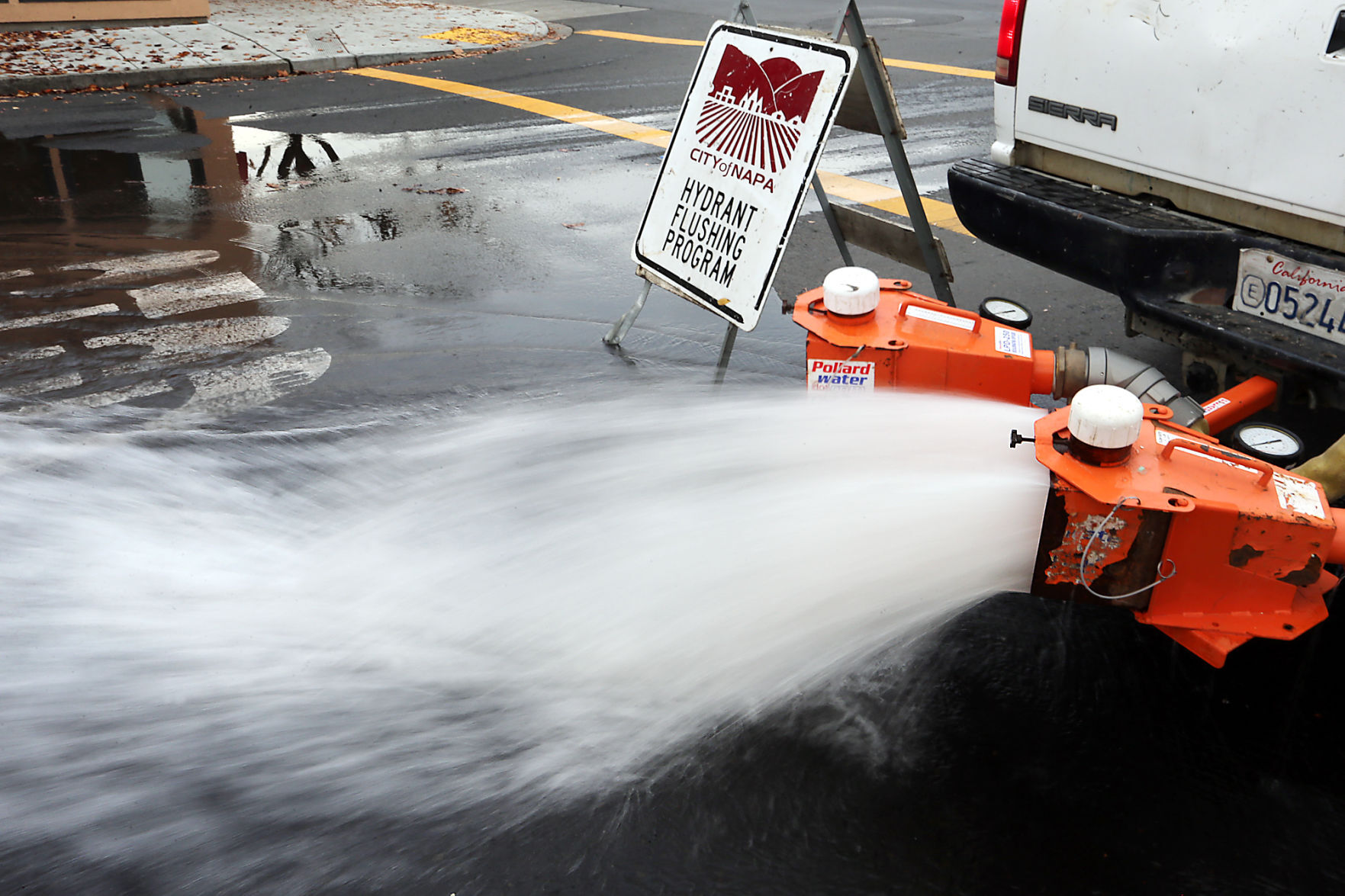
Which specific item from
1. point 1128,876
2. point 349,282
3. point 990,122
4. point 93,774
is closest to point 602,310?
point 349,282

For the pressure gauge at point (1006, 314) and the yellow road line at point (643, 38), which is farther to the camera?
the yellow road line at point (643, 38)

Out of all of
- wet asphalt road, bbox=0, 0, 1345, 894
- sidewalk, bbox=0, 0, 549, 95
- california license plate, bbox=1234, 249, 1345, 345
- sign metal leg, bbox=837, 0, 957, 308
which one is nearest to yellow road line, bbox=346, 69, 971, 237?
wet asphalt road, bbox=0, 0, 1345, 894

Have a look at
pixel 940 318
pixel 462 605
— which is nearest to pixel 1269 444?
pixel 940 318

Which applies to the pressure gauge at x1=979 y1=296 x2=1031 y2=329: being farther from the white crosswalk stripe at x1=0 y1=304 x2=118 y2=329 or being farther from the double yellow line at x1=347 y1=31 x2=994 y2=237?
the white crosswalk stripe at x1=0 y1=304 x2=118 y2=329

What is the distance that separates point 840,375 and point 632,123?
7.08m

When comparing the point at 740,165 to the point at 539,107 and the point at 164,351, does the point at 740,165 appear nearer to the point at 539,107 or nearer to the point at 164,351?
the point at 164,351

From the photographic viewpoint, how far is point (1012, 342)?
3557 mm

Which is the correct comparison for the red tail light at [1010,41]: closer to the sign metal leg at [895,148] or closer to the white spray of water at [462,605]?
the sign metal leg at [895,148]

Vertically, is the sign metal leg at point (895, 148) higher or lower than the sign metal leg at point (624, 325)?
higher

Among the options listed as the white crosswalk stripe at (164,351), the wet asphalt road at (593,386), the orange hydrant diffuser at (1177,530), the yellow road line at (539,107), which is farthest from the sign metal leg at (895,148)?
the yellow road line at (539,107)

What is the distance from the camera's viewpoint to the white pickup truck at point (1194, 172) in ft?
10.7

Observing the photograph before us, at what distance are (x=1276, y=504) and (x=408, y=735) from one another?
2273mm

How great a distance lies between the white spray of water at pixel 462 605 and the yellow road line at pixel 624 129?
2.90m

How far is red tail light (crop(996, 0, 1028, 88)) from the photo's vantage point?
4.20 meters
